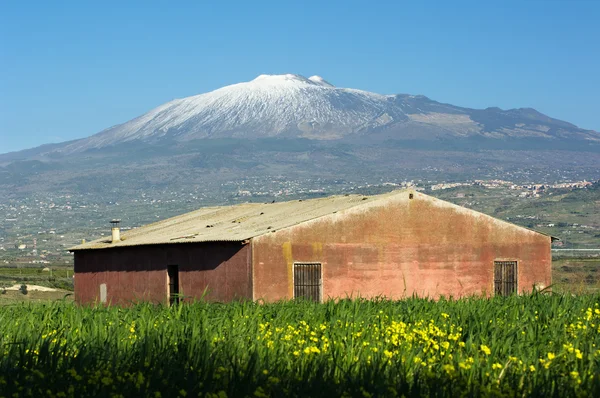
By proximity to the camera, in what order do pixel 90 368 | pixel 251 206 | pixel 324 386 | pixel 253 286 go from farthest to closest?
pixel 251 206 < pixel 253 286 < pixel 90 368 < pixel 324 386

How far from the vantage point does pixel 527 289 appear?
35.8 metres

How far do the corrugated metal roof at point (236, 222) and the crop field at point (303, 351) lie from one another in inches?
554

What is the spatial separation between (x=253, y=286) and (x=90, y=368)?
62.9 ft

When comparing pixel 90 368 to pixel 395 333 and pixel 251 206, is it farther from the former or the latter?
pixel 251 206

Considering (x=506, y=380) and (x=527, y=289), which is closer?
(x=506, y=380)

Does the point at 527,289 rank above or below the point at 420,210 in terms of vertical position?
below

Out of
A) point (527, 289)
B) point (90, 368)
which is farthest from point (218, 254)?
point (90, 368)

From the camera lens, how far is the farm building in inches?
1260

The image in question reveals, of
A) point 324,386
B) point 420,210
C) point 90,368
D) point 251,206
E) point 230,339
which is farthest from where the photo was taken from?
point 251,206

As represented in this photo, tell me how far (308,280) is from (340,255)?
1.18m

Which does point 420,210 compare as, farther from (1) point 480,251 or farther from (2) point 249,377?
(2) point 249,377

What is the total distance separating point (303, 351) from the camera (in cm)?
1323

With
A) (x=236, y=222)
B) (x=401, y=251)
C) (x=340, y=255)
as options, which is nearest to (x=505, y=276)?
(x=401, y=251)

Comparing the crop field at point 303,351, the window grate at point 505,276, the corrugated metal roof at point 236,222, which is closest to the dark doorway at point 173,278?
the corrugated metal roof at point 236,222
